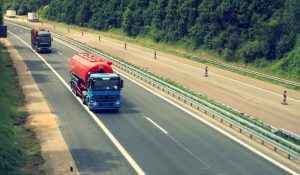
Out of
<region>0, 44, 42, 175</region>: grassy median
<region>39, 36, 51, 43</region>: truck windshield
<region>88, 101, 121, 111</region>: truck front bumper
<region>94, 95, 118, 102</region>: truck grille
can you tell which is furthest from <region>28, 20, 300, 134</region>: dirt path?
<region>0, 44, 42, 175</region>: grassy median

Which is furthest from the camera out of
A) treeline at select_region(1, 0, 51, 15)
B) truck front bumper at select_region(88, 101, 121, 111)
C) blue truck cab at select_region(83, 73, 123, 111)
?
treeline at select_region(1, 0, 51, 15)

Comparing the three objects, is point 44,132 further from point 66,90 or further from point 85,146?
point 66,90

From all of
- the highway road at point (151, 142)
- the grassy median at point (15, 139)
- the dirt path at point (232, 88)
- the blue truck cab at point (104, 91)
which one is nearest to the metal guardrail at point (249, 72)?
the dirt path at point (232, 88)

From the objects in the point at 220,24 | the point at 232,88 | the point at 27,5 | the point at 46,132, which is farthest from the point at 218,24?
the point at 27,5

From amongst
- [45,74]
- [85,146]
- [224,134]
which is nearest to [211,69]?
[45,74]

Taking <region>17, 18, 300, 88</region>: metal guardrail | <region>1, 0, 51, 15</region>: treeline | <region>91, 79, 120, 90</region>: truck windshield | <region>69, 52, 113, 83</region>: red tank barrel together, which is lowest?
<region>17, 18, 300, 88</region>: metal guardrail

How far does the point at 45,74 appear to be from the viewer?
45.4 meters

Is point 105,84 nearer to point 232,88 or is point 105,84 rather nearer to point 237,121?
point 237,121

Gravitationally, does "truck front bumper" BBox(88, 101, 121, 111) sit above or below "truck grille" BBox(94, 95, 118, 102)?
below

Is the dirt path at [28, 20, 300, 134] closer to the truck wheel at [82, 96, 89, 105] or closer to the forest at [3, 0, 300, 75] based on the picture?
the forest at [3, 0, 300, 75]

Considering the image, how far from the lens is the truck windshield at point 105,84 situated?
2954cm

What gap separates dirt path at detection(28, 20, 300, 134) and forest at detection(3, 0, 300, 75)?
6.83m

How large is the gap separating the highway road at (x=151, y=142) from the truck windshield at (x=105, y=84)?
6.38 feet

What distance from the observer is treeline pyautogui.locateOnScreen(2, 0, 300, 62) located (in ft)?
184
